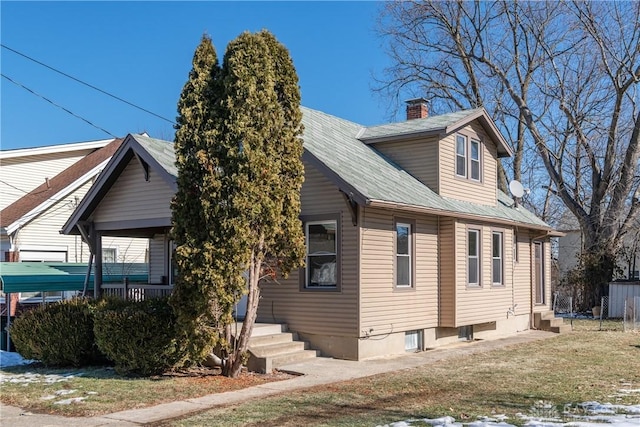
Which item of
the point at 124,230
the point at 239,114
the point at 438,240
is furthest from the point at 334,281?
the point at 124,230

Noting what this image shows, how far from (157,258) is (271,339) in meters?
6.31

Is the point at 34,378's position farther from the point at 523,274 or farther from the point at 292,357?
the point at 523,274

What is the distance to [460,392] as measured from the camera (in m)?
10.1

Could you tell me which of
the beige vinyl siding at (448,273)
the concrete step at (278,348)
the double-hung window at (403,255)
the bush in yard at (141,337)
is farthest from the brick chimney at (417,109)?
the bush in yard at (141,337)

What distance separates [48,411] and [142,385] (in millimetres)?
1778

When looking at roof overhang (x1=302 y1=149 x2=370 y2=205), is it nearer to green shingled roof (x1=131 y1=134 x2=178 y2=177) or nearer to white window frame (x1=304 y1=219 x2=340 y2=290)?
white window frame (x1=304 y1=219 x2=340 y2=290)

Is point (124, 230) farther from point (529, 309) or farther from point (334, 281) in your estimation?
point (529, 309)

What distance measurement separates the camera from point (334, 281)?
1381 cm

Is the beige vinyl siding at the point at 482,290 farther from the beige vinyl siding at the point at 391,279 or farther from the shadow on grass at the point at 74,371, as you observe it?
the shadow on grass at the point at 74,371

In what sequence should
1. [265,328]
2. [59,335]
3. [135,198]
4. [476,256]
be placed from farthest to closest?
[476,256] < [135,198] < [265,328] < [59,335]

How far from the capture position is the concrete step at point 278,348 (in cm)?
1246

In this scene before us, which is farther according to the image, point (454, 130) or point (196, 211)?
point (454, 130)

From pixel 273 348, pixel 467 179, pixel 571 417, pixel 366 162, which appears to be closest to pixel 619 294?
pixel 467 179

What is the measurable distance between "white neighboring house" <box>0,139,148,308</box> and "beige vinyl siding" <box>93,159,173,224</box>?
6.65 metres
